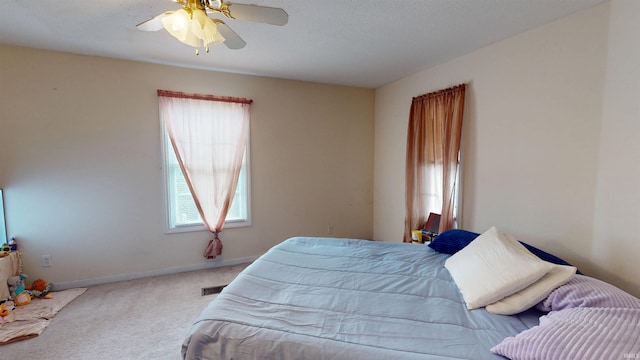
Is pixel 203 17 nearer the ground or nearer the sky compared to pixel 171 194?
nearer the sky

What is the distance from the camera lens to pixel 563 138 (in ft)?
6.79

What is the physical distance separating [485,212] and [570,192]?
0.71 m

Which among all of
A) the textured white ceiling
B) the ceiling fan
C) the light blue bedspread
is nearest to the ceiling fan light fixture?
the ceiling fan

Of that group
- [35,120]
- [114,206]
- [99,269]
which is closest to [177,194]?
[114,206]

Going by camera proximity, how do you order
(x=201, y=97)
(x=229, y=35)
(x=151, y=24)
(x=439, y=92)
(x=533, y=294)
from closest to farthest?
(x=533, y=294) → (x=151, y=24) → (x=229, y=35) → (x=439, y=92) → (x=201, y=97)

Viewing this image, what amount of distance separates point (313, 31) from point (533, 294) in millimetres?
2352

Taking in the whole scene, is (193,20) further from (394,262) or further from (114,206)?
(114,206)

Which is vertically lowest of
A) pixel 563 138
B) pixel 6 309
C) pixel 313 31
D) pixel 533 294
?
pixel 6 309

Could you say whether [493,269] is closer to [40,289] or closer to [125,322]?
[125,322]

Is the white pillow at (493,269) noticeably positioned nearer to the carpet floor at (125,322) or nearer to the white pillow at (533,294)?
the white pillow at (533,294)

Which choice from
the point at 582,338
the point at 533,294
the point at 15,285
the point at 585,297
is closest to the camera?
the point at 582,338

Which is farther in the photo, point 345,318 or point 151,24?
point 151,24

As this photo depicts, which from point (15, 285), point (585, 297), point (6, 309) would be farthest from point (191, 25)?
point (15, 285)

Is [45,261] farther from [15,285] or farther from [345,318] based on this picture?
[345,318]
